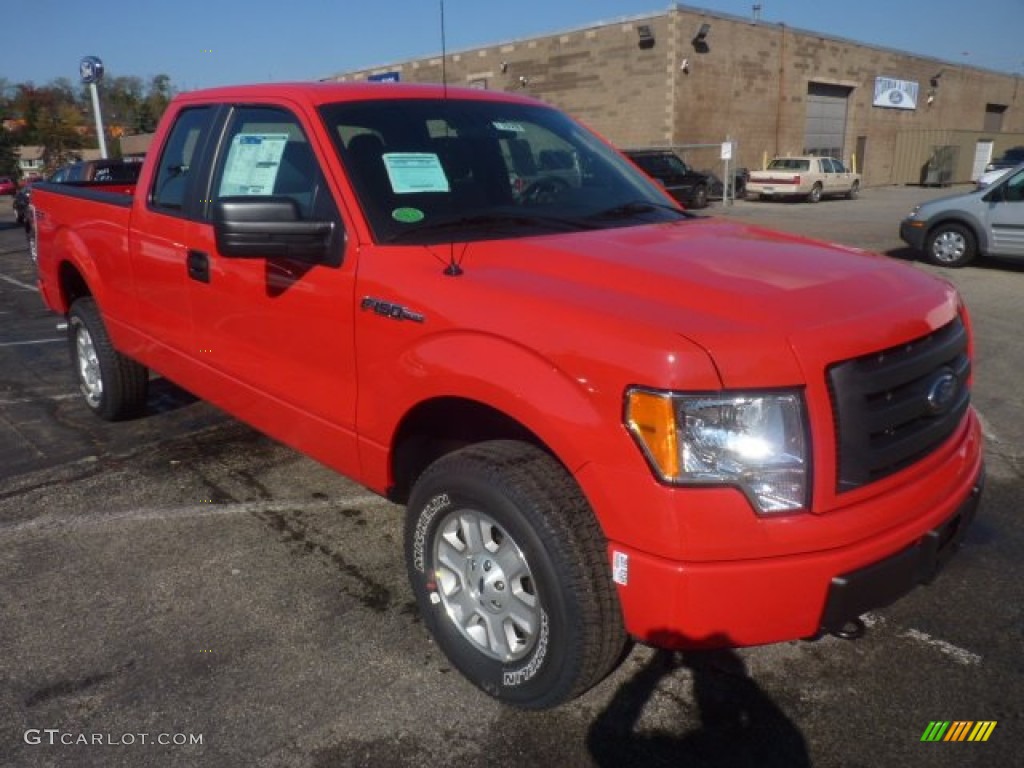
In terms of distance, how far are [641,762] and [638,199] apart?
7.58ft

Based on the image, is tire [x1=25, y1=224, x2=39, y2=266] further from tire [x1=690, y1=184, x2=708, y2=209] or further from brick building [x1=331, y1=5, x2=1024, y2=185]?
tire [x1=690, y1=184, x2=708, y2=209]

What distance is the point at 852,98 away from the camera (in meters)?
39.3

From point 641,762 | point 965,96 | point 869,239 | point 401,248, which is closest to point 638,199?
point 401,248

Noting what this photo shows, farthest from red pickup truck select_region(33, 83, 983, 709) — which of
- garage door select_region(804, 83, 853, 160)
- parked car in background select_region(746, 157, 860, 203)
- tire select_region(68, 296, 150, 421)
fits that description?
garage door select_region(804, 83, 853, 160)

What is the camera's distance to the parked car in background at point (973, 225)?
11.0 meters

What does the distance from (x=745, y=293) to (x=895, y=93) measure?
46.2m

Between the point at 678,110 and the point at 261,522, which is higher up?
the point at 678,110

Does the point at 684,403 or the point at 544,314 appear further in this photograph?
the point at 544,314

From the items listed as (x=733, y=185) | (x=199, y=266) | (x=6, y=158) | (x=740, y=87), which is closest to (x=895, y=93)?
(x=740, y=87)

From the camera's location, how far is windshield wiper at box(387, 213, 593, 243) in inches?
114

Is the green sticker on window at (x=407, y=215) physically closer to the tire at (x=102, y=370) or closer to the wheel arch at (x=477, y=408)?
the wheel arch at (x=477, y=408)

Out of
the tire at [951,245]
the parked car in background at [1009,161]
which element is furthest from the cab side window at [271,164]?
the parked car in background at [1009,161]

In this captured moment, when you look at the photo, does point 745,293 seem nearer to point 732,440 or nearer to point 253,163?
point 732,440

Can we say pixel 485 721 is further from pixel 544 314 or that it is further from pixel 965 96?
pixel 965 96
